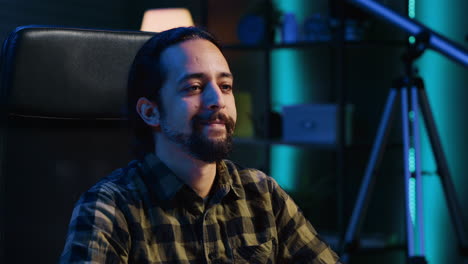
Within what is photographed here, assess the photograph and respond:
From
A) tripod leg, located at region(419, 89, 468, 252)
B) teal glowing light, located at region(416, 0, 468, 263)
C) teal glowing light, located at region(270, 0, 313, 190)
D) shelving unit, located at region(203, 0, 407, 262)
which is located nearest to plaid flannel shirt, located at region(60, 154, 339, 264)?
tripod leg, located at region(419, 89, 468, 252)

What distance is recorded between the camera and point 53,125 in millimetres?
1339

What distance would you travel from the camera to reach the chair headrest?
1237 mm

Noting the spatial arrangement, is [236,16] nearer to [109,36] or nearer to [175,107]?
[109,36]

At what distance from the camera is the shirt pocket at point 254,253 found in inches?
42.3

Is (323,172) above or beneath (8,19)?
beneath

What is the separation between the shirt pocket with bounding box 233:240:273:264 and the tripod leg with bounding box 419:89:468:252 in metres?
1.31

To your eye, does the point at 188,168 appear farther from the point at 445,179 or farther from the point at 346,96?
the point at 346,96

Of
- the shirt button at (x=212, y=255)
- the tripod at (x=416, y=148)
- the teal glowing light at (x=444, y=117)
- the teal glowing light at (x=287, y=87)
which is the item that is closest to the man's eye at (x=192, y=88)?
the shirt button at (x=212, y=255)

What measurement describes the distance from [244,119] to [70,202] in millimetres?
2261

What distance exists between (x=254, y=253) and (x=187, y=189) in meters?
0.17

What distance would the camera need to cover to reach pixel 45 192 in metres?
1.33

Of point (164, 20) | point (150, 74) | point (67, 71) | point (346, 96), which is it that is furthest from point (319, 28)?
point (150, 74)

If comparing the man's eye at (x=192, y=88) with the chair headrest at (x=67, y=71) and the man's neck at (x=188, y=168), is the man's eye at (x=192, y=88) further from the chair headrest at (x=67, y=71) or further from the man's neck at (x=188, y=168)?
the chair headrest at (x=67, y=71)

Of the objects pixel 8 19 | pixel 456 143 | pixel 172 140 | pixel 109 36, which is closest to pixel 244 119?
pixel 456 143
